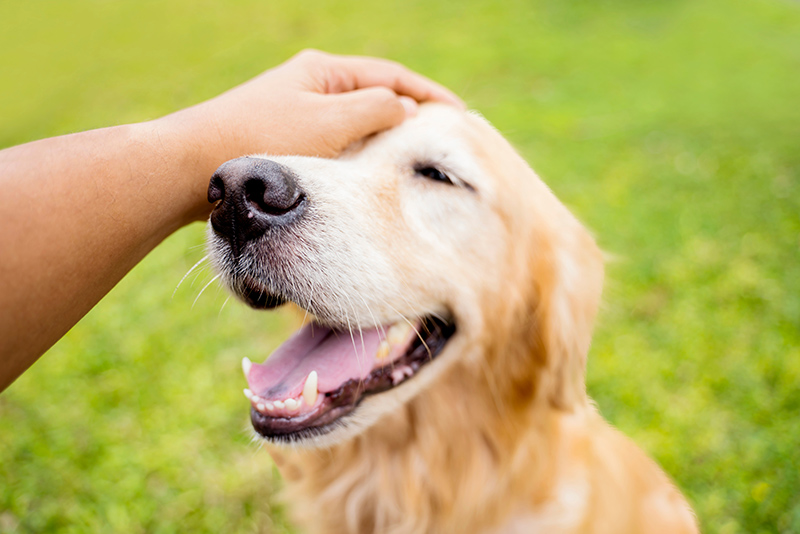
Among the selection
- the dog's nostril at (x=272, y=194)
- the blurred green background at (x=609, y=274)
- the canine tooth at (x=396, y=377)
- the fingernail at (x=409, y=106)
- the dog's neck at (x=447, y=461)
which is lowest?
the blurred green background at (x=609, y=274)

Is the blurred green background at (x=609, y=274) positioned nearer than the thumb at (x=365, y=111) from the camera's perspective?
No

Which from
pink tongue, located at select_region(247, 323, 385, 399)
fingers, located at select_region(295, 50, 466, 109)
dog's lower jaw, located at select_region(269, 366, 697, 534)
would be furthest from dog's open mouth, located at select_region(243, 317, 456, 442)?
fingers, located at select_region(295, 50, 466, 109)

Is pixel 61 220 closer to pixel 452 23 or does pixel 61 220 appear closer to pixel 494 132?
pixel 494 132

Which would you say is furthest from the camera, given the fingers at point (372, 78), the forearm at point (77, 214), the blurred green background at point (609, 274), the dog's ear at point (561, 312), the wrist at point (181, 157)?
the blurred green background at point (609, 274)

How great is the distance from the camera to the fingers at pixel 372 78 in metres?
2.12

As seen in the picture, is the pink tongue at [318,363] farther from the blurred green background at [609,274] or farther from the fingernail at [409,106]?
the fingernail at [409,106]

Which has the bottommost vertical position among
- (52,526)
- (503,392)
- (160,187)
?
(52,526)

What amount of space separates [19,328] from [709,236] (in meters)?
5.11

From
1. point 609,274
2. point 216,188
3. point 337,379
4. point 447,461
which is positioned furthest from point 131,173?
point 609,274

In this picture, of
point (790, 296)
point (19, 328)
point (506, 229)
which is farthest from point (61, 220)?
point (790, 296)

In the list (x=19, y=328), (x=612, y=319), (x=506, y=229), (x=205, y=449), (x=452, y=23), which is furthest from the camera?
(x=452, y=23)

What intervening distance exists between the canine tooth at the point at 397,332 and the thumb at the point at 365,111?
0.69 m

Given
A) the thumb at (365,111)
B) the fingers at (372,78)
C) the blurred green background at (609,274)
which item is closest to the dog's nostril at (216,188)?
the thumb at (365,111)

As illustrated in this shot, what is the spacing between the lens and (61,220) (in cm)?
134
